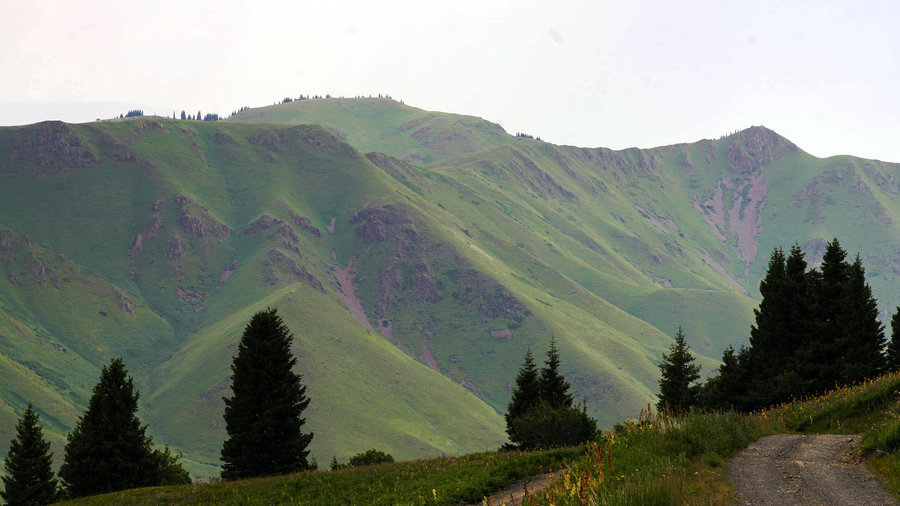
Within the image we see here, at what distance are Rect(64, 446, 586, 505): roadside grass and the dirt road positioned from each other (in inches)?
319

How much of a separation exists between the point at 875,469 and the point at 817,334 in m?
41.6

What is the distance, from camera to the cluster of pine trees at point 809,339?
49469 millimetres

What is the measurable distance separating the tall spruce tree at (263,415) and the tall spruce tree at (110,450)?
774cm

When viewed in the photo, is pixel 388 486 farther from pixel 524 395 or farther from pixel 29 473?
pixel 29 473

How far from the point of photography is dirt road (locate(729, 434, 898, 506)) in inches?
622

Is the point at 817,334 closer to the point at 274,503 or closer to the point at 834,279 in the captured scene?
the point at 834,279

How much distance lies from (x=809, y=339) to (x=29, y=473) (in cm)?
7016

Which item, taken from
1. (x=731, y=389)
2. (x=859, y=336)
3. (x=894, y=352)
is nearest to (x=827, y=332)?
(x=859, y=336)

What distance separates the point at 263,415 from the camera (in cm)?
5844

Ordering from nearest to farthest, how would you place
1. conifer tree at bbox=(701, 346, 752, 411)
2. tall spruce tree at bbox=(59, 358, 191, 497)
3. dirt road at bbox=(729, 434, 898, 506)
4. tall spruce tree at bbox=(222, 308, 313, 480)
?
1. dirt road at bbox=(729, 434, 898, 506)
2. tall spruce tree at bbox=(222, 308, 313, 480)
3. tall spruce tree at bbox=(59, 358, 191, 497)
4. conifer tree at bbox=(701, 346, 752, 411)

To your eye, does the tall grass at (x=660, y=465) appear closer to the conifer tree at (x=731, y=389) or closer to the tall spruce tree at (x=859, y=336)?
the tall spruce tree at (x=859, y=336)

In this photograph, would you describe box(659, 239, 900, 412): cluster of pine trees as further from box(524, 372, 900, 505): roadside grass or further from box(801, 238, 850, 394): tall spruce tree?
box(524, 372, 900, 505): roadside grass

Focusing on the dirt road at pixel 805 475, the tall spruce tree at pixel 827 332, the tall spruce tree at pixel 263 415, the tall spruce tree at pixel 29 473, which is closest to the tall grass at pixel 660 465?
the dirt road at pixel 805 475

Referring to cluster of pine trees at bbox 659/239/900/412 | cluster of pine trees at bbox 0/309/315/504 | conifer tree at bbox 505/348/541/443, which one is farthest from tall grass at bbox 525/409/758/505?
conifer tree at bbox 505/348/541/443
